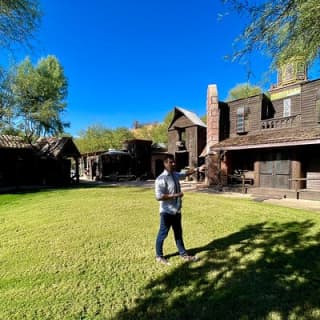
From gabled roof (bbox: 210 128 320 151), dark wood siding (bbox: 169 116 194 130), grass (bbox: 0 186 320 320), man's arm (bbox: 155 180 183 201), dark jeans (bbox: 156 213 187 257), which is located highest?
dark wood siding (bbox: 169 116 194 130)

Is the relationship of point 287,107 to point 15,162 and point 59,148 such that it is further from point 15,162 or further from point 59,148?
point 15,162

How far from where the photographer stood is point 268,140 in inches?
457

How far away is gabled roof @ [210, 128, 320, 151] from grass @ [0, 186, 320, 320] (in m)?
4.95

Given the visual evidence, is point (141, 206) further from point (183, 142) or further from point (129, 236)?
point (183, 142)

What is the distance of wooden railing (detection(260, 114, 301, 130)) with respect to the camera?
40.1 feet

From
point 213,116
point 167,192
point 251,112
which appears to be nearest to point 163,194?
point 167,192

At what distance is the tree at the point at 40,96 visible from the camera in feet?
58.2

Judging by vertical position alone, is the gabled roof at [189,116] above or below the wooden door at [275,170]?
above

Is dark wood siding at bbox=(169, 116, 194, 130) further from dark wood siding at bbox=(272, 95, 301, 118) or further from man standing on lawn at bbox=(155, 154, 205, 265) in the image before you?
man standing on lawn at bbox=(155, 154, 205, 265)

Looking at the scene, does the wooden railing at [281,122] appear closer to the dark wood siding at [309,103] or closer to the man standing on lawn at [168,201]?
the dark wood siding at [309,103]

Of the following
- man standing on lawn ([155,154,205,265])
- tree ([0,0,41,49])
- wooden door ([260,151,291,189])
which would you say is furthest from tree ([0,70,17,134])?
wooden door ([260,151,291,189])

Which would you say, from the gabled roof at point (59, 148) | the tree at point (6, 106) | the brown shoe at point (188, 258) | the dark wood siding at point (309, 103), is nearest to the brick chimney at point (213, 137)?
the dark wood siding at point (309, 103)

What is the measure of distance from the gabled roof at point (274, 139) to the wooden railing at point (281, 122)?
29cm

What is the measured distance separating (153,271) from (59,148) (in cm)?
1747
